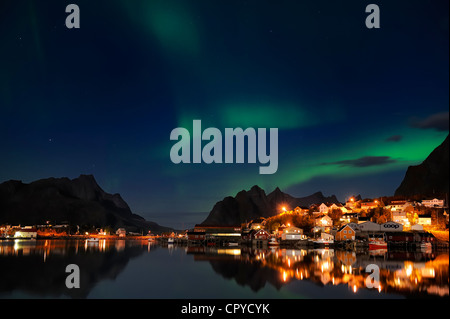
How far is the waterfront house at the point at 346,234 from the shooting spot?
94.9 metres

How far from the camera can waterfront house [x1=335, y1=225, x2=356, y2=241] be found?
9494cm

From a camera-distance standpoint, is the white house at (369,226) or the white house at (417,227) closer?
the white house at (417,227)

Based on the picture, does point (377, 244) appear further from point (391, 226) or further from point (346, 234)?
point (391, 226)

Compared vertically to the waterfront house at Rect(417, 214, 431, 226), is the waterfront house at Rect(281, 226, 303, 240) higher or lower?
→ lower

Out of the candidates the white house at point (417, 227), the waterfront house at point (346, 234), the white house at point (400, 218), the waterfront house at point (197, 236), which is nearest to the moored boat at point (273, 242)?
the waterfront house at point (346, 234)

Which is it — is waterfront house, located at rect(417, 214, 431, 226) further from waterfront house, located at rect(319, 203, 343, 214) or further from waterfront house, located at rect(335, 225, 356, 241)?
waterfront house, located at rect(319, 203, 343, 214)

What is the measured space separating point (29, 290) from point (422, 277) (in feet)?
113

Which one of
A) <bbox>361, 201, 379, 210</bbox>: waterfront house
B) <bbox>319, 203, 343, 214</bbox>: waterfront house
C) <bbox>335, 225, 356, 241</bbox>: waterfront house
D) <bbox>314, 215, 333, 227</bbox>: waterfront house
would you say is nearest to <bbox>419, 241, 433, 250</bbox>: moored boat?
<bbox>335, 225, 356, 241</bbox>: waterfront house

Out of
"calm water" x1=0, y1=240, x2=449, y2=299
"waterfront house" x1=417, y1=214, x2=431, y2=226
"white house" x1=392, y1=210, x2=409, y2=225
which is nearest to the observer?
"calm water" x1=0, y1=240, x2=449, y2=299

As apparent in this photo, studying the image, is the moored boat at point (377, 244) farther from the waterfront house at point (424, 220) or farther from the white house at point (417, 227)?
the waterfront house at point (424, 220)

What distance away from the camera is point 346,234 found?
9600 cm

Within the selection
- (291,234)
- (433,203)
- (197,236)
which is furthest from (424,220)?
(197,236)
